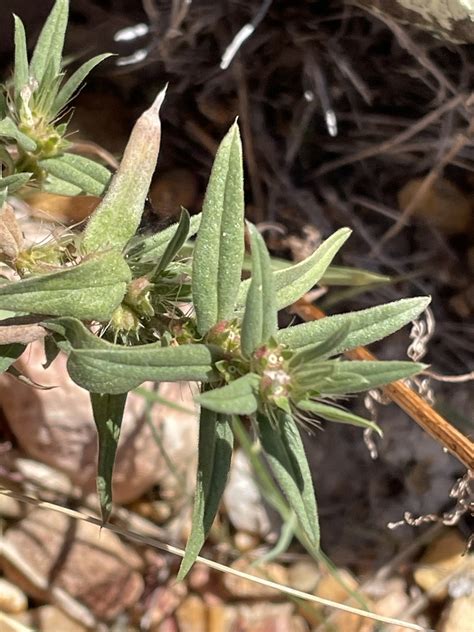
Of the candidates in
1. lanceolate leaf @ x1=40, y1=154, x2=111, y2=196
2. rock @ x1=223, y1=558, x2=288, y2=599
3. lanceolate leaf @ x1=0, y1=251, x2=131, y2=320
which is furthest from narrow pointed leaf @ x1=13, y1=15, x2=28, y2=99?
rock @ x1=223, y1=558, x2=288, y2=599

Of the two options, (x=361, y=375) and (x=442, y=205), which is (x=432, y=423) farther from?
(x=442, y=205)

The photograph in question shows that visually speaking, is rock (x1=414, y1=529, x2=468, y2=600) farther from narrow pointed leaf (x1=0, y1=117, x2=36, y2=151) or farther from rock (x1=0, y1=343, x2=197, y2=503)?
narrow pointed leaf (x1=0, y1=117, x2=36, y2=151)

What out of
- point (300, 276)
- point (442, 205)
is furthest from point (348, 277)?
point (300, 276)

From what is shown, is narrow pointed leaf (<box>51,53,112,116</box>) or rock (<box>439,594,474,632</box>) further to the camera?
rock (<box>439,594,474,632</box>)

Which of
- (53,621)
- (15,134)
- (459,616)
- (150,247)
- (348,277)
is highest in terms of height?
→ (15,134)

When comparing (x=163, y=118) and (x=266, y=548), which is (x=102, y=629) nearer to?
(x=266, y=548)

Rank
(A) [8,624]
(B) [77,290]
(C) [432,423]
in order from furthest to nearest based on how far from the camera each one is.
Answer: (A) [8,624] → (C) [432,423] → (B) [77,290]
